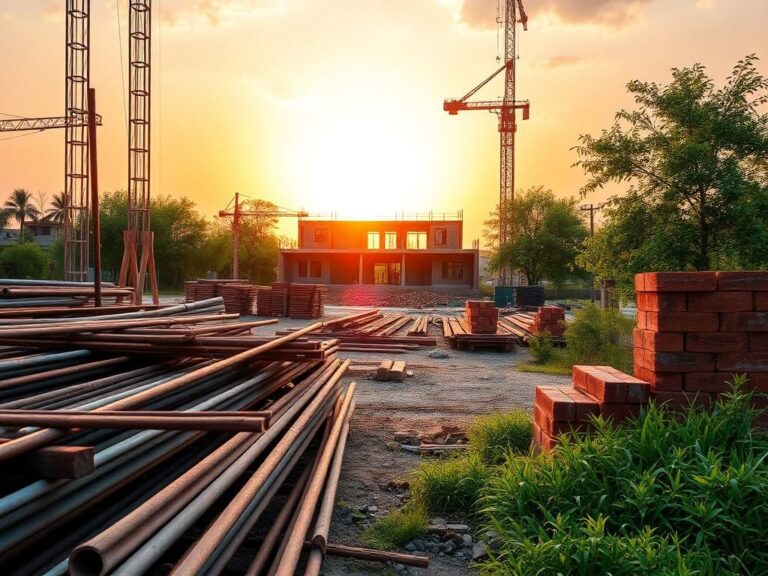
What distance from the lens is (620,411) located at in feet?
12.8

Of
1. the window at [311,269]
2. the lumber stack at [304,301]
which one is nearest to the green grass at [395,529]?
the lumber stack at [304,301]

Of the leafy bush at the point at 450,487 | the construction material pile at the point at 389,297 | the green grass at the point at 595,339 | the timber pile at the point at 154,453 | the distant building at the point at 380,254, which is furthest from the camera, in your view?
the distant building at the point at 380,254

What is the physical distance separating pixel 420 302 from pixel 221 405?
34.4 m

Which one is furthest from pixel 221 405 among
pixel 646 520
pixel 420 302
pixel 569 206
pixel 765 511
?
pixel 569 206

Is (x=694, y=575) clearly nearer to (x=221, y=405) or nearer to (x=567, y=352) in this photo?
(x=221, y=405)

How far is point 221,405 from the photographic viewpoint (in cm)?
360

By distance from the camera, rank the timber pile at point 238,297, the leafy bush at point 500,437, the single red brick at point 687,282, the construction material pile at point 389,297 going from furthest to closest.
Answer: the construction material pile at point 389,297 → the timber pile at point 238,297 → the leafy bush at point 500,437 → the single red brick at point 687,282

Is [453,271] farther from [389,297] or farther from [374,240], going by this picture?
[389,297]

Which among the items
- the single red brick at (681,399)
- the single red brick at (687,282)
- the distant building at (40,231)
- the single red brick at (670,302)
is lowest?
the single red brick at (681,399)

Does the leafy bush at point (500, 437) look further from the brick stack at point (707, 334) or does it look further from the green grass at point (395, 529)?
the brick stack at point (707, 334)

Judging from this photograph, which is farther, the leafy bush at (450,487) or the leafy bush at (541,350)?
the leafy bush at (541,350)

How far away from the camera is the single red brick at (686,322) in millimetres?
3881

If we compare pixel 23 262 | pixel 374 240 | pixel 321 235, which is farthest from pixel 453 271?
pixel 23 262

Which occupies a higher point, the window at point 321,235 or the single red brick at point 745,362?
the window at point 321,235
